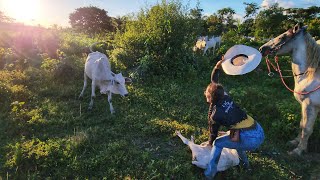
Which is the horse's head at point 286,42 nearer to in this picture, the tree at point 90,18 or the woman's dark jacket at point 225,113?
the woman's dark jacket at point 225,113

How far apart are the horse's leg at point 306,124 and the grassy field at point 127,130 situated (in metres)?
0.22

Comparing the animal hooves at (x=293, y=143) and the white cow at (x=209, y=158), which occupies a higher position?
the white cow at (x=209, y=158)

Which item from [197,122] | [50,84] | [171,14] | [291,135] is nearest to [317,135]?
[291,135]

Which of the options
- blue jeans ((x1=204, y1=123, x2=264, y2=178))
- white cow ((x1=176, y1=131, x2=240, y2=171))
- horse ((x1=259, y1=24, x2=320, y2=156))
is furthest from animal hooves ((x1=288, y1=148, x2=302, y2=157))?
blue jeans ((x1=204, y1=123, x2=264, y2=178))

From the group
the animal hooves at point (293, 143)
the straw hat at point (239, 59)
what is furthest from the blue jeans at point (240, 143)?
the animal hooves at point (293, 143)

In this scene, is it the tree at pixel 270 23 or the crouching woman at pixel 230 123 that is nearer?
the crouching woman at pixel 230 123

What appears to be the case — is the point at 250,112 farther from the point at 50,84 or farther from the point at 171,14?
the point at 50,84

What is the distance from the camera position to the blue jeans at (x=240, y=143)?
5434 millimetres

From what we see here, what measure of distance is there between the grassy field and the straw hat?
205 cm

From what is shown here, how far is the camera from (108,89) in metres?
9.61

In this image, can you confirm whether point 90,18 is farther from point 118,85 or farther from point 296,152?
point 296,152

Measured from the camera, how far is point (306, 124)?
723cm

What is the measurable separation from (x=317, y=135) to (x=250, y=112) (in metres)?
2.12

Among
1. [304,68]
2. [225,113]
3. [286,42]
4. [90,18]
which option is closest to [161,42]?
[286,42]
